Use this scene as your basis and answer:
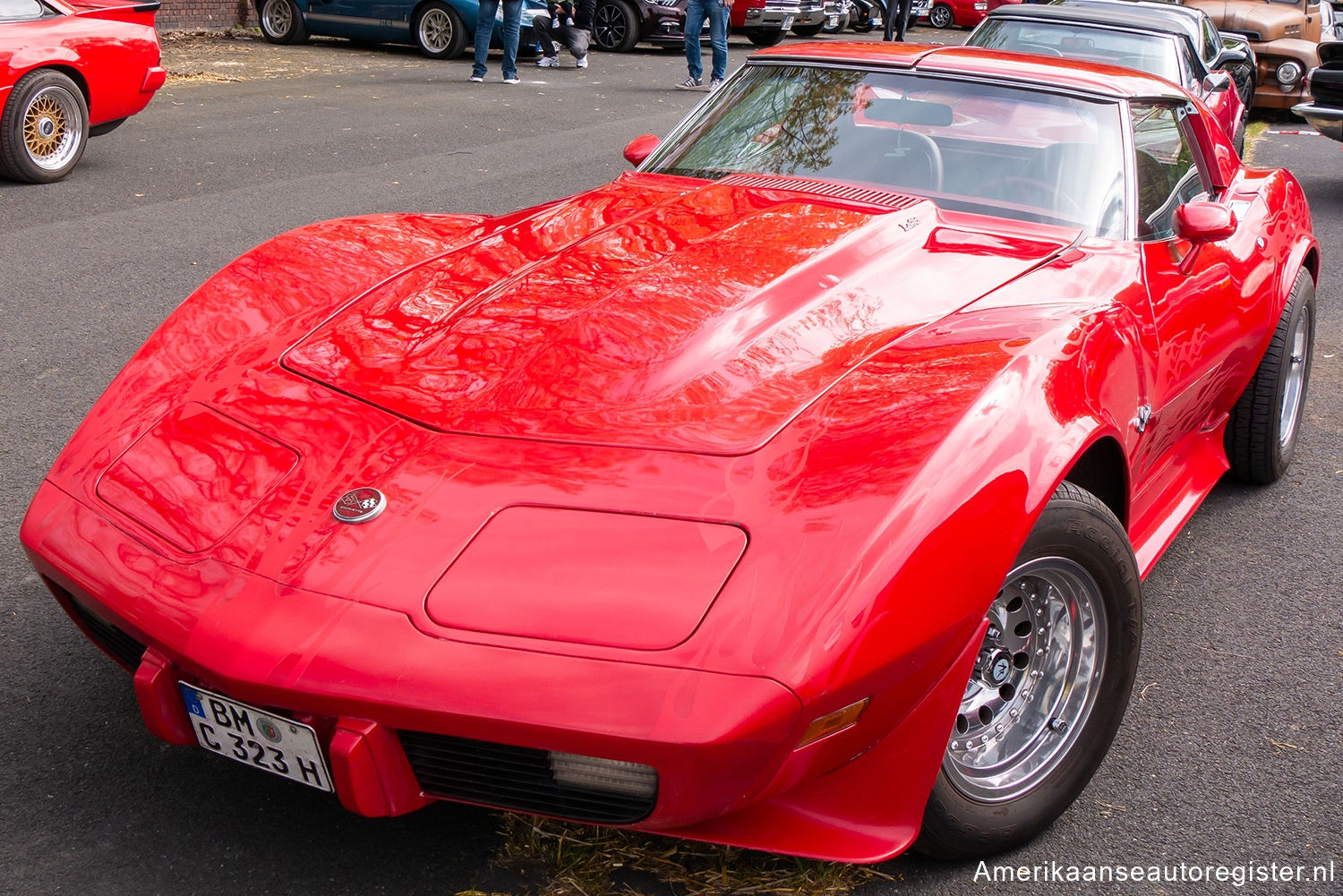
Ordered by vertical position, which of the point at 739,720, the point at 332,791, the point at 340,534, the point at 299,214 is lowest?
the point at 299,214

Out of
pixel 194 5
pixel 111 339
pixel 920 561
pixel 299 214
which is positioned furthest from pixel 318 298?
A: pixel 194 5

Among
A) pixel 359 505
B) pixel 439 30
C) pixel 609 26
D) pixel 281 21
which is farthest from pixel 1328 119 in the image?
pixel 281 21

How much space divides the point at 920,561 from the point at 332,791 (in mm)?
961

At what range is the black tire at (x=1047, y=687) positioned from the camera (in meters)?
2.08

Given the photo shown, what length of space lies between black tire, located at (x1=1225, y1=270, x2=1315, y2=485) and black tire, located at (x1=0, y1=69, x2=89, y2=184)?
6448mm

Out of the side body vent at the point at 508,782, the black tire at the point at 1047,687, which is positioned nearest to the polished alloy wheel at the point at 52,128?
the side body vent at the point at 508,782

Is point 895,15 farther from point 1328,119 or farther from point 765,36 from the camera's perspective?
point 1328,119

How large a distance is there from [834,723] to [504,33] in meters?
11.8

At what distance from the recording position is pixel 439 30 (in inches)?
550

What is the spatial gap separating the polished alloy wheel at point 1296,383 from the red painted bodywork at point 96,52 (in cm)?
658

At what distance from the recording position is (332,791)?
1.85 m

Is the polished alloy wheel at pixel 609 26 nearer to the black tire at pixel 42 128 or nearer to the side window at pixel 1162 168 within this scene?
the black tire at pixel 42 128

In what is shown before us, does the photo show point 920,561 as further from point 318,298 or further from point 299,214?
point 299,214

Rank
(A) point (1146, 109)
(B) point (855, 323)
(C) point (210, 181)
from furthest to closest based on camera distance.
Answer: (C) point (210, 181), (A) point (1146, 109), (B) point (855, 323)
